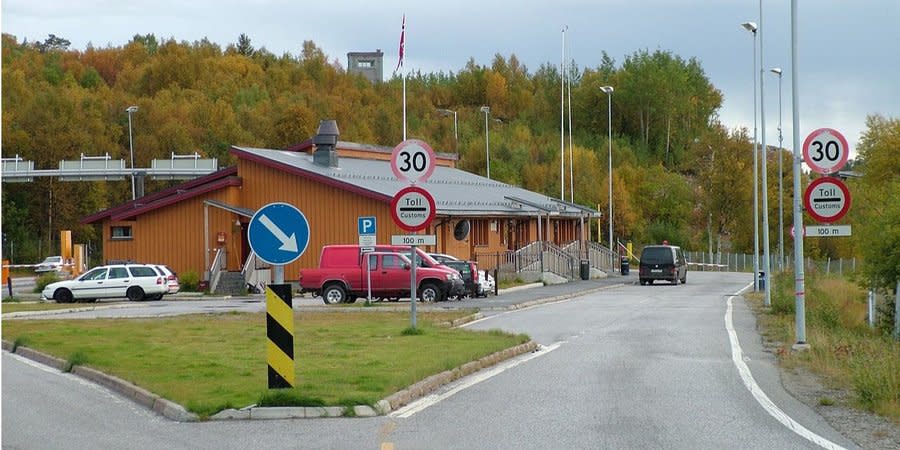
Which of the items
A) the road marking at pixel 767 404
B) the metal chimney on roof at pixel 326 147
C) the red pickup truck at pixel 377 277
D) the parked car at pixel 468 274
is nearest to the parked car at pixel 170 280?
the red pickup truck at pixel 377 277

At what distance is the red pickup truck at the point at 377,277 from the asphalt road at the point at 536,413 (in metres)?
16.1

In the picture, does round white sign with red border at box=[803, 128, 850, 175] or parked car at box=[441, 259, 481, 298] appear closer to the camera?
round white sign with red border at box=[803, 128, 850, 175]

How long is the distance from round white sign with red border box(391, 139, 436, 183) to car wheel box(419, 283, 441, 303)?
59.7 ft

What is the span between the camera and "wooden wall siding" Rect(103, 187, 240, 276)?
52094mm

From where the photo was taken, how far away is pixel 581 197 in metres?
84.6

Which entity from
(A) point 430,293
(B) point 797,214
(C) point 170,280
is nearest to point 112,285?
(C) point 170,280

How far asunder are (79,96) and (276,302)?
84759 mm

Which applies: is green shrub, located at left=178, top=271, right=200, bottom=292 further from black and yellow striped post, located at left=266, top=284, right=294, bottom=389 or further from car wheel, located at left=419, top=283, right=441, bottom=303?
black and yellow striped post, located at left=266, top=284, right=294, bottom=389

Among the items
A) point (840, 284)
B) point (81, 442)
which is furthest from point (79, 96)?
point (81, 442)

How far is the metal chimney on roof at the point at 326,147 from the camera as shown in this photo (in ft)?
178

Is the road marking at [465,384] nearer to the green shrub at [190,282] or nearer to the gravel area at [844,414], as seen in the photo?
the gravel area at [844,414]

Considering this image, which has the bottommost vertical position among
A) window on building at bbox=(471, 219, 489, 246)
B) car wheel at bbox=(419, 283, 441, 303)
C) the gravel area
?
the gravel area

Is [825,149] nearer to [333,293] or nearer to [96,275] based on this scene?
[333,293]

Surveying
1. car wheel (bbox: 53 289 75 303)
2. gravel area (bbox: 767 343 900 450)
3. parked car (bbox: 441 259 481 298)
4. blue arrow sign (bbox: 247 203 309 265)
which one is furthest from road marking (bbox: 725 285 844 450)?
car wheel (bbox: 53 289 75 303)
